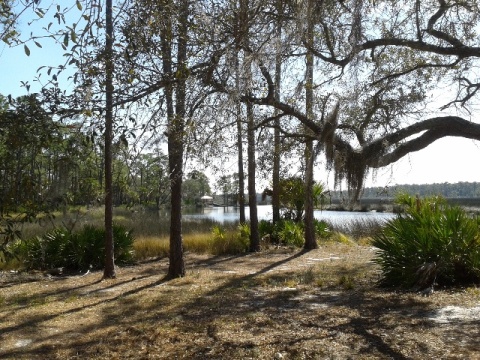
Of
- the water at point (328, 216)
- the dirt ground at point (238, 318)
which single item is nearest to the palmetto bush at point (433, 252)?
the dirt ground at point (238, 318)

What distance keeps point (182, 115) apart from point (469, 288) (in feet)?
17.2

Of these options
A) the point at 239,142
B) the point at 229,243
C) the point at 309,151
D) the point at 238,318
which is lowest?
the point at 238,318

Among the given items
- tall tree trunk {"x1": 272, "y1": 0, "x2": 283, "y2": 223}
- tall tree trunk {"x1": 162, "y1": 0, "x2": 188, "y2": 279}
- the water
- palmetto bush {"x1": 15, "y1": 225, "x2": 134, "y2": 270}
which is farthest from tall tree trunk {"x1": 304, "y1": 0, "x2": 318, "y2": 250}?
palmetto bush {"x1": 15, "y1": 225, "x2": 134, "y2": 270}

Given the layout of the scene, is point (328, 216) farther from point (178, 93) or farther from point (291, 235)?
point (178, 93)

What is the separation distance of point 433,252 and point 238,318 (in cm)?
366

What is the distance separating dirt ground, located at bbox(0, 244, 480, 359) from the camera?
587 cm

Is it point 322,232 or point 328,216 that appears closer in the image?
point 322,232

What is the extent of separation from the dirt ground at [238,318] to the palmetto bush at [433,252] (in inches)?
17.4

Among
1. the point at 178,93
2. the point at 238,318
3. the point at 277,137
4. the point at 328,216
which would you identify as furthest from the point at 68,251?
the point at 328,216

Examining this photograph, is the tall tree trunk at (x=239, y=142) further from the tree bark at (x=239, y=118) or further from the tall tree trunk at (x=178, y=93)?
the tall tree trunk at (x=178, y=93)

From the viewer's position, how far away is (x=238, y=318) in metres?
7.39

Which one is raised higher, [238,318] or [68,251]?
[68,251]

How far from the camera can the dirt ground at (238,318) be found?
19.3ft

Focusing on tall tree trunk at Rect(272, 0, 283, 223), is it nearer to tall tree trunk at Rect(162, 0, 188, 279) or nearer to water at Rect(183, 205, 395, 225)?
tall tree trunk at Rect(162, 0, 188, 279)
